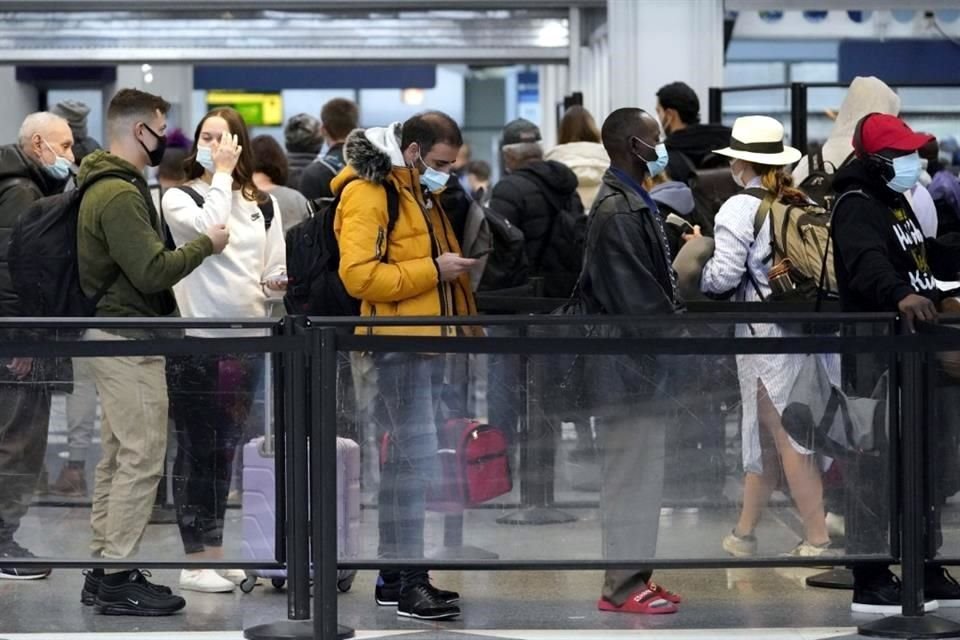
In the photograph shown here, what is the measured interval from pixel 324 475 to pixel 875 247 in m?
2.19

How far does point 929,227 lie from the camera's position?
833 cm

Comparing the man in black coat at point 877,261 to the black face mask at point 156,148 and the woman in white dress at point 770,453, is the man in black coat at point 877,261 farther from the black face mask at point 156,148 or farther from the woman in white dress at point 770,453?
the black face mask at point 156,148

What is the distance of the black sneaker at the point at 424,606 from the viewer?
6805 mm

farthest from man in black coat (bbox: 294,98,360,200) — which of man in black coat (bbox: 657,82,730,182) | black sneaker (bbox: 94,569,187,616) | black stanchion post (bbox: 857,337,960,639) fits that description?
black stanchion post (bbox: 857,337,960,639)

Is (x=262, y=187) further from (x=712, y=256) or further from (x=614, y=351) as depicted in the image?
(x=614, y=351)

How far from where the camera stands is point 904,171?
685 cm

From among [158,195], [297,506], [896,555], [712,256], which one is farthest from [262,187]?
[896,555]

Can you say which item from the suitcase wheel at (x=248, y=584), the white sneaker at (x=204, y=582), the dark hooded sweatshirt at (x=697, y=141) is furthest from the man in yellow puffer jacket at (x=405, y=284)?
the dark hooded sweatshirt at (x=697, y=141)

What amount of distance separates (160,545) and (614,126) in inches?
89.1

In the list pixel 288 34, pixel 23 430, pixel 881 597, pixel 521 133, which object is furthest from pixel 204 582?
pixel 288 34

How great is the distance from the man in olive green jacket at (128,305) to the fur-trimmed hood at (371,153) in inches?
24.2

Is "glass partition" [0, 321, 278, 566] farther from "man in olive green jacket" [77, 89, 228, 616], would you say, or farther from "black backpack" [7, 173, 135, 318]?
"black backpack" [7, 173, 135, 318]

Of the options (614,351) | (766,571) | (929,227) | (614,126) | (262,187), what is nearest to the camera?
(614,351)

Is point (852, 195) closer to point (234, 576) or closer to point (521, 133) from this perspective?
point (234, 576)
